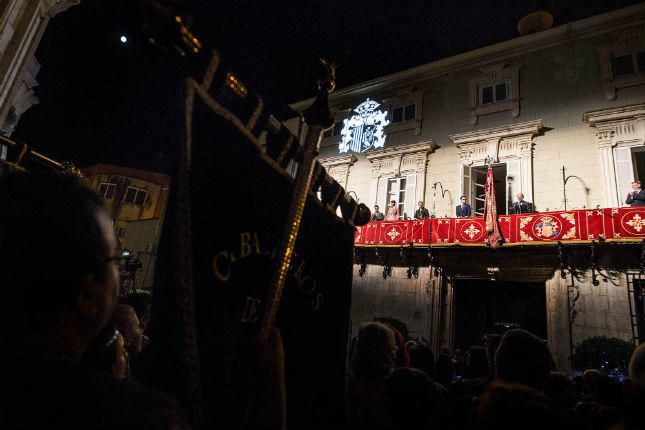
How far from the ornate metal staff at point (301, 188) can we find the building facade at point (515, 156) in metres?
11.9

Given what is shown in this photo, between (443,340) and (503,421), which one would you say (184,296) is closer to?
(503,421)

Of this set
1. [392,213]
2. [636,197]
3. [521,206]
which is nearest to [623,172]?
[636,197]

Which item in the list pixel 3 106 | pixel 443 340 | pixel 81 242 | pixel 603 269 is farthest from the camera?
pixel 443 340

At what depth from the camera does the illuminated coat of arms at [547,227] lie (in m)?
10.3

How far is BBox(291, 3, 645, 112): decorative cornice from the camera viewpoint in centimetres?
1278

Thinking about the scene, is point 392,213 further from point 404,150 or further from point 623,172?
point 623,172

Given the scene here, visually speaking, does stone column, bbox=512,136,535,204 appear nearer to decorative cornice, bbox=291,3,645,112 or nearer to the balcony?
the balcony

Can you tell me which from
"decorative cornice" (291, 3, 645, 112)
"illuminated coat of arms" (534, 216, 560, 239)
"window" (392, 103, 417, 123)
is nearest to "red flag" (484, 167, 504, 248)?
"illuminated coat of arms" (534, 216, 560, 239)

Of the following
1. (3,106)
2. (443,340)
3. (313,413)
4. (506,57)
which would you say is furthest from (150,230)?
(313,413)

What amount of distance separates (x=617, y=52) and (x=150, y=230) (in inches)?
1177

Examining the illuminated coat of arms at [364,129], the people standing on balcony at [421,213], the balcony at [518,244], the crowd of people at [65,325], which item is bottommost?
the crowd of people at [65,325]

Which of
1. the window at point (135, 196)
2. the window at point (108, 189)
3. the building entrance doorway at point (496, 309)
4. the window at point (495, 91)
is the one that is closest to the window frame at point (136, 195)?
the window at point (135, 196)

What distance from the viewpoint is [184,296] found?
3.95ft

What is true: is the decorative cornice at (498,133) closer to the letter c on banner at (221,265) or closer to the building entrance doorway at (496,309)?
the building entrance doorway at (496,309)
